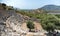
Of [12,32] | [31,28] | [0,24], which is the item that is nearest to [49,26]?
[31,28]

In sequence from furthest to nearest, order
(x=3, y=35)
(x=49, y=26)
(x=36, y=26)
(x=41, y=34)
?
(x=36, y=26)
(x=49, y=26)
(x=41, y=34)
(x=3, y=35)

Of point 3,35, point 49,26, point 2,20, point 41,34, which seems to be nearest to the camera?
point 3,35

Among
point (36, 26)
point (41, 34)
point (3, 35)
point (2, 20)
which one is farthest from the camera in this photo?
point (36, 26)

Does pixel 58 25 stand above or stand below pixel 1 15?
below

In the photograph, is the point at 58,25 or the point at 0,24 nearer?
the point at 0,24

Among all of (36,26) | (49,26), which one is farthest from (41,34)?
(36,26)

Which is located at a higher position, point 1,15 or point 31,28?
point 1,15

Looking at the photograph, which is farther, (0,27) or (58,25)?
(58,25)

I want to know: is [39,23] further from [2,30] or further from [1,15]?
[2,30]

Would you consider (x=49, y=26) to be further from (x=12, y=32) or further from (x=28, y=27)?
(x=12, y=32)
